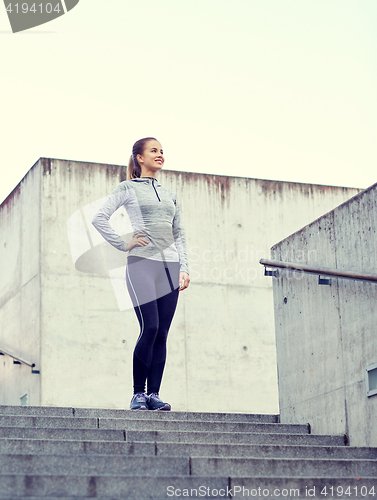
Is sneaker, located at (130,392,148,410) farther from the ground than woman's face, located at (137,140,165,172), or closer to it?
closer to it

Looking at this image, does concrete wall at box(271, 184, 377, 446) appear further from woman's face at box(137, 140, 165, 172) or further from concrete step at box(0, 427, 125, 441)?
concrete step at box(0, 427, 125, 441)

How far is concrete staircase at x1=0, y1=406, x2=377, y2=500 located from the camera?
3.95 metres

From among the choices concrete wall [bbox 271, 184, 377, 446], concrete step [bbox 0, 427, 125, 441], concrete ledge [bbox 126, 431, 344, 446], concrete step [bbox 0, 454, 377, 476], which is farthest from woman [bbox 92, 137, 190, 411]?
concrete step [bbox 0, 454, 377, 476]

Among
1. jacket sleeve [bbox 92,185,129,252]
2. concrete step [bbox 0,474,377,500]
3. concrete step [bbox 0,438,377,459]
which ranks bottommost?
concrete step [bbox 0,474,377,500]

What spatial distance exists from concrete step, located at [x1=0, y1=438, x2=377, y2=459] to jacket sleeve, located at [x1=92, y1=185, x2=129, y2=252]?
162 cm

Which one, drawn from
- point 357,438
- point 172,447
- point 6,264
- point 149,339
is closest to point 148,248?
point 149,339

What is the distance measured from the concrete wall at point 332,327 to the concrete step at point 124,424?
0.63 meters

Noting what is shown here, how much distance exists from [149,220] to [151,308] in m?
0.65

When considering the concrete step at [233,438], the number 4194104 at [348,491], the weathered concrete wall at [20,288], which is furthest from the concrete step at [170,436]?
the weathered concrete wall at [20,288]

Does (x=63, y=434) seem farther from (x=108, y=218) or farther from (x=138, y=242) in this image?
(x=108, y=218)

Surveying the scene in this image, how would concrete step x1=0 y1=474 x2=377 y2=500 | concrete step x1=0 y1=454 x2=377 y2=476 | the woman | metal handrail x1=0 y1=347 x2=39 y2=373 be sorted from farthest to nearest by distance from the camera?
metal handrail x1=0 y1=347 x2=39 y2=373 → the woman → concrete step x1=0 y1=454 x2=377 y2=476 → concrete step x1=0 y1=474 x2=377 y2=500

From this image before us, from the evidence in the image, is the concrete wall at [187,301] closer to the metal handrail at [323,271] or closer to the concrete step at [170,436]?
the metal handrail at [323,271]

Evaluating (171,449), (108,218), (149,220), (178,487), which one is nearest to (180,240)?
(149,220)

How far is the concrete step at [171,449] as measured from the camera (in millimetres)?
4598
